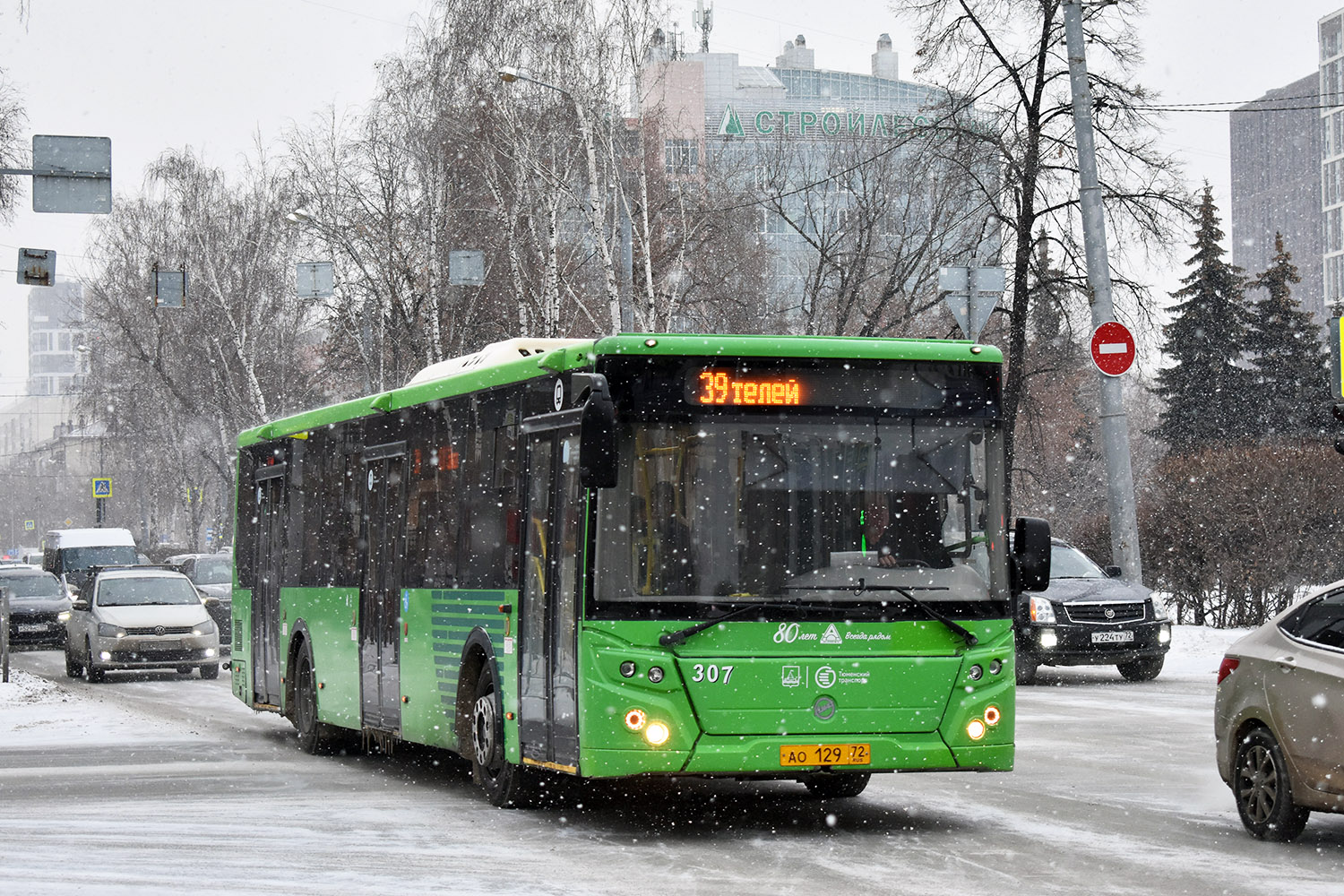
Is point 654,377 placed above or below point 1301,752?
above

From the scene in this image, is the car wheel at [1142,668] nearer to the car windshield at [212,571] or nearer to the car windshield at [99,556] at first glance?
the car windshield at [212,571]

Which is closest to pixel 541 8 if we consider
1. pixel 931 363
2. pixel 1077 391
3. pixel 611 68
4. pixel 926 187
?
pixel 611 68

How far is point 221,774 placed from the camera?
592 inches

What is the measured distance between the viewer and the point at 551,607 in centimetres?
1141

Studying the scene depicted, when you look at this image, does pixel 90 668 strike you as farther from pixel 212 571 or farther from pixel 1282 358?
pixel 1282 358

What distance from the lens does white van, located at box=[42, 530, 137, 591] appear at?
54.3 m

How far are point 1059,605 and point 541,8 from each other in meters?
21.7

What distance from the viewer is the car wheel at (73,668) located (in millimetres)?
30375

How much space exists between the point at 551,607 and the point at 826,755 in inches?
69.4

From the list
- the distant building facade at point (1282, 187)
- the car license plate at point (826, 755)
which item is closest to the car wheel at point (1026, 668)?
the car license plate at point (826, 755)

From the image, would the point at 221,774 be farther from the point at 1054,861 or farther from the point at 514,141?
the point at 514,141

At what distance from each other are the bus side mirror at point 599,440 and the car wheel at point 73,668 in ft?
71.1

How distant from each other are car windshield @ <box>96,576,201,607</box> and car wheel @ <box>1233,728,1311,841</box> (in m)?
21.8

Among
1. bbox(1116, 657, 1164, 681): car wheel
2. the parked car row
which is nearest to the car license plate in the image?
bbox(1116, 657, 1164, 681): car wheel
